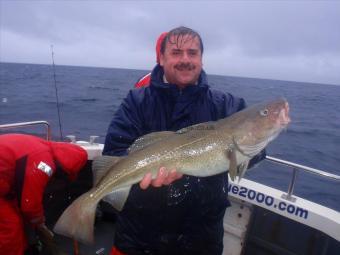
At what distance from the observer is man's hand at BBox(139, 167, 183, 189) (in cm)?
317

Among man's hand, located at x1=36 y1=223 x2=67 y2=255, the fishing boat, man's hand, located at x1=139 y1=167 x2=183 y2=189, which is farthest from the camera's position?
man's hand, located at x1=36 y1=223 x2=67 y2=255

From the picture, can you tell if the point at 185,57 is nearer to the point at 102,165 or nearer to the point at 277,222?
the point at 102,165

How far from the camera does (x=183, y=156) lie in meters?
3.28

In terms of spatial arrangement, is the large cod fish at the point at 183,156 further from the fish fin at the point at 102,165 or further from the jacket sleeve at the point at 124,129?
the jacket sleeve at the point at 124,129

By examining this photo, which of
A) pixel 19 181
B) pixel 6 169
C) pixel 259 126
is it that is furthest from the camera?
pixel 19 181

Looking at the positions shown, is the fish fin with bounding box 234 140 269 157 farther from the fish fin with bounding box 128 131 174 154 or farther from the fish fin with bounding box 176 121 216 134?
the fish fin with bounding box 128 131 174 154

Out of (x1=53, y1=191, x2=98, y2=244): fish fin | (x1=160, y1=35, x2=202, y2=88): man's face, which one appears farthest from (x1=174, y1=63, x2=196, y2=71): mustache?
(x1=53, y1=191, x2=98, y2=244): fish fin

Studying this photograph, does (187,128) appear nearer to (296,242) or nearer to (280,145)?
(296,242)

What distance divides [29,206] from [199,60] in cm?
268

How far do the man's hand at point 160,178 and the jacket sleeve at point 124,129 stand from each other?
0.38 metres

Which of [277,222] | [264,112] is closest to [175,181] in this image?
[264,112]

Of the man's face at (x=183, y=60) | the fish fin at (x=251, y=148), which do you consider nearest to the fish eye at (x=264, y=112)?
the fish fin at (x=251, y=148)

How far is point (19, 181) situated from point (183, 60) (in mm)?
2393

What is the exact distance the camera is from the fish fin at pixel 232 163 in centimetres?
321
